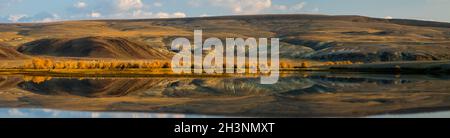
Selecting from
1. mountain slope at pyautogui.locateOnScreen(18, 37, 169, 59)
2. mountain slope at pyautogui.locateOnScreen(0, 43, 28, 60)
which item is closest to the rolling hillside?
mountain slope at pyautogui.locateOnScreen(18, 37, 169, 59)

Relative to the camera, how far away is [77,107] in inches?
763

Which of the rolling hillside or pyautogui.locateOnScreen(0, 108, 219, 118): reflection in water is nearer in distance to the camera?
pyautogui.locateOnScreen(0, 108, 219, 118): reflection in water

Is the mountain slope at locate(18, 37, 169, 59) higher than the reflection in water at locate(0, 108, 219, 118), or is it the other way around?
the reflection in water at locate(0, 108, 219, 118)

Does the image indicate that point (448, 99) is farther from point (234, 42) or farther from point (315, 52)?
point (234, 42)

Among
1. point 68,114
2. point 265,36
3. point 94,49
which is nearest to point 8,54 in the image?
point 94,49

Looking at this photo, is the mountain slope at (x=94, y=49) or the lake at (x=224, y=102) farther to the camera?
the mountain slope at (x=94, y=49)

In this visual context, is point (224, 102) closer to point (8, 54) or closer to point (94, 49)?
→ point (8, 54)

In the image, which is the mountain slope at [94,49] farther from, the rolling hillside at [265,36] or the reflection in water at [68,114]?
the reflection in water at [68,114]

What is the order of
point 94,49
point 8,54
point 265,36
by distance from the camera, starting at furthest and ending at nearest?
point 265,36 < point 94,49 < point 8,54

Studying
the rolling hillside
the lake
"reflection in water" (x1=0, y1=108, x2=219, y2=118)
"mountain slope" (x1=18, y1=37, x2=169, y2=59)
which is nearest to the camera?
"reflection in water" (x1=0, y1=108, x2=219, y2=118)

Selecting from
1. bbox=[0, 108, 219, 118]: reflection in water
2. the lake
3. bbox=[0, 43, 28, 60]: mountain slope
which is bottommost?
bbox=[0, 43, 28, 60]: mountain slope

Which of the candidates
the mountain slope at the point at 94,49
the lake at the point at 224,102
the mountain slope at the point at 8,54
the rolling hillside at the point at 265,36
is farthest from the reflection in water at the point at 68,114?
the mountain slope at the point at 94,49

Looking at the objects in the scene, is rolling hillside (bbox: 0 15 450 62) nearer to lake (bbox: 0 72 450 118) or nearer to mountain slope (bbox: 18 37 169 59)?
mountain slope (bbox: 18 37 169 59)

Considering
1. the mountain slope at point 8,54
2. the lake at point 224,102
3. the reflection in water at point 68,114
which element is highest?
the reflection in water at point 68,114
